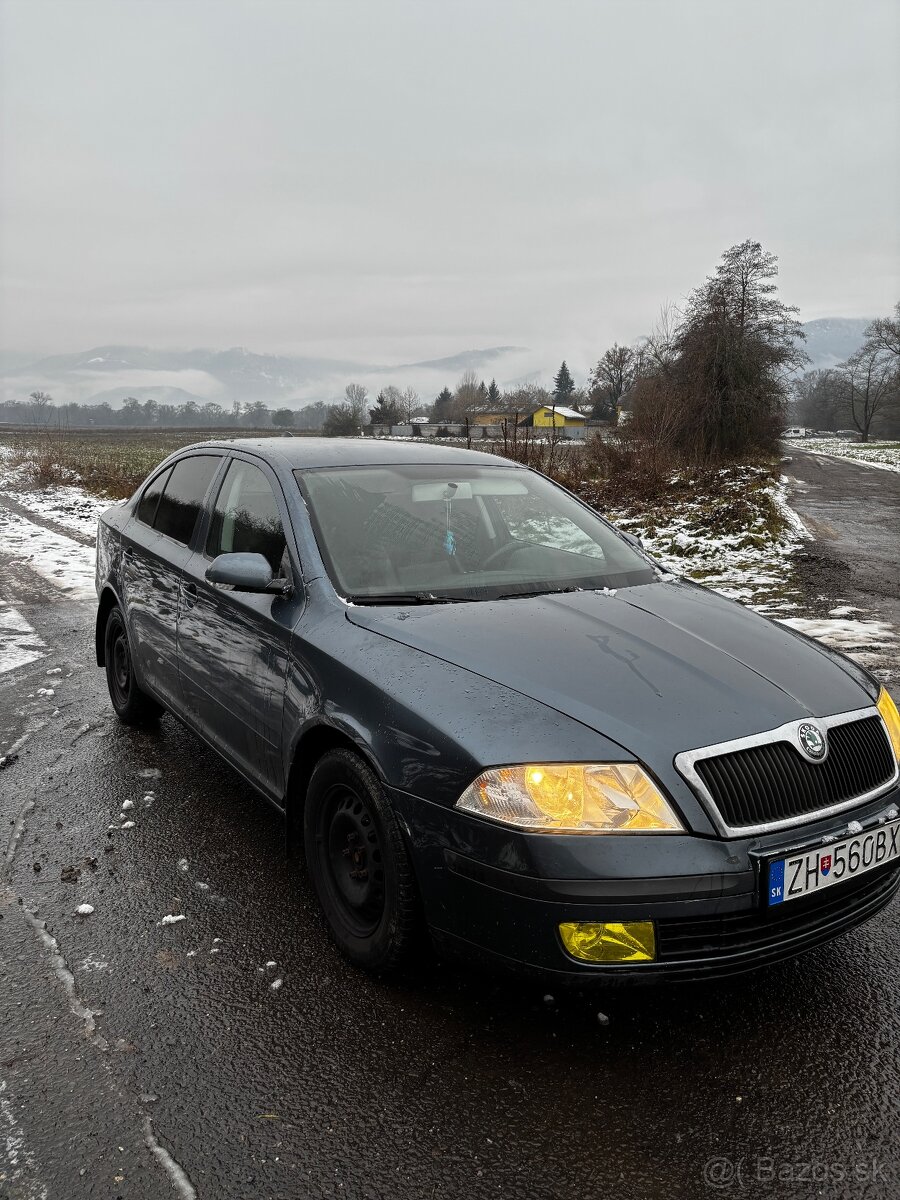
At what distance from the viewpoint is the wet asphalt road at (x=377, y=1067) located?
80.6 inches

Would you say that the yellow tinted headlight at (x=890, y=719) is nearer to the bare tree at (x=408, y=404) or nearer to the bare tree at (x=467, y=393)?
the bare tree at (x=467, y=393)

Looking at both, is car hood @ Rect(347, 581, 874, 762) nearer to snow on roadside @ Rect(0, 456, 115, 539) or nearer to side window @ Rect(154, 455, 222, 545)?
side window @ Rect(154, 455, 222, 545)

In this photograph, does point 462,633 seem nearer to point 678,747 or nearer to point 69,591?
point 678,747

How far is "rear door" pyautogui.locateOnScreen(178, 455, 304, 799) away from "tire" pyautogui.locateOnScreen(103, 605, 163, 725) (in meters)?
1.03

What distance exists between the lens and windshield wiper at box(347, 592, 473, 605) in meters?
3.09

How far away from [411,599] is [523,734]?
0.95 metres

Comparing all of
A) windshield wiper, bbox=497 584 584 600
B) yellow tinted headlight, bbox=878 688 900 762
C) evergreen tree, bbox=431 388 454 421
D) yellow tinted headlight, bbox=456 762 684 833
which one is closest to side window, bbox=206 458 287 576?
windshield wiper, bbox=497 584 584 600

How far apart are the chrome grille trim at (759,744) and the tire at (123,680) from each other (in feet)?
11.1

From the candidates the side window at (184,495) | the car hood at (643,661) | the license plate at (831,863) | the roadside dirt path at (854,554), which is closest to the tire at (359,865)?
the car hood at (643,661)

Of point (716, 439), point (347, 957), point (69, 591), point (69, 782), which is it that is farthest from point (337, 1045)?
point (716, 439)

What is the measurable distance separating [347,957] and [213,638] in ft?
4.90

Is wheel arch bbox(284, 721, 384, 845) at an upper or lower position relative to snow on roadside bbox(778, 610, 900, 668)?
upper

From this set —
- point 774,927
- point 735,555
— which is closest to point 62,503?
point 735,555

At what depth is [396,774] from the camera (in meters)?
A: 2.48
